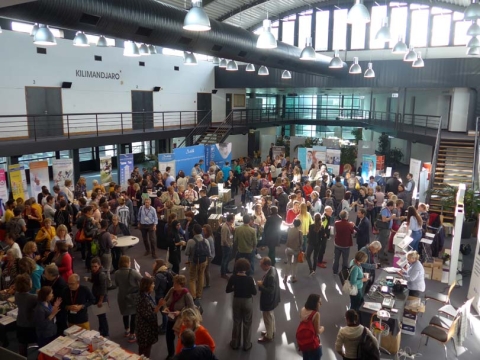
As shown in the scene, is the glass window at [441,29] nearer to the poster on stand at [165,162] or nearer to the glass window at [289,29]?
the glass window at [289,29]

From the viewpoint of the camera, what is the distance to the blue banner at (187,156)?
677 inches

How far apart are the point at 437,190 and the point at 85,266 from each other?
35.8ft

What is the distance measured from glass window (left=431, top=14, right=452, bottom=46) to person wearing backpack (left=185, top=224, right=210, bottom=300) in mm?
21406

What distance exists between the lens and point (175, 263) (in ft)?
26.1

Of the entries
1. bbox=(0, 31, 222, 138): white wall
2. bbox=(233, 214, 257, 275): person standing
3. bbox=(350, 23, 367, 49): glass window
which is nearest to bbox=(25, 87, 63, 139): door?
bbox=(0, 31, 222, 138): white wall

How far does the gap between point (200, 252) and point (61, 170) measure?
855 centimetres

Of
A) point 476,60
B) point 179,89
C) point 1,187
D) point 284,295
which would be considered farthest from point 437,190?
point 179,89

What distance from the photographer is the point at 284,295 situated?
7.88 m

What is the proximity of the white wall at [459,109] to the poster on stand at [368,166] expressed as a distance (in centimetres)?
668

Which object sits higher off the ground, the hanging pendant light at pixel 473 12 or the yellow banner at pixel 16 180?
the hanging pendant light at pixel 473 12

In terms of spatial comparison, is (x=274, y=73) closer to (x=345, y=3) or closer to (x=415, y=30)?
(x=345, y=3)

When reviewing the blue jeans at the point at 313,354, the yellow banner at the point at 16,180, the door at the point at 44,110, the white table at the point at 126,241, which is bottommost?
the blue jeans at the point at 313,354

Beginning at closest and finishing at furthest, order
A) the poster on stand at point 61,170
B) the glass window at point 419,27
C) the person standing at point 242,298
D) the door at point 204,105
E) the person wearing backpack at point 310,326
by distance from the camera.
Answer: the person wearing backpack at point 310,326 < the person standing at point 242,298 < the poster on stand at point 61,170 < the glass window at point 419,27 < the door at point 204,105

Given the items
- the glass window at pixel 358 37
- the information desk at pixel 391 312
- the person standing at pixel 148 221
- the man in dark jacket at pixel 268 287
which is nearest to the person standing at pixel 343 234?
the information desk at pixel 391 312
